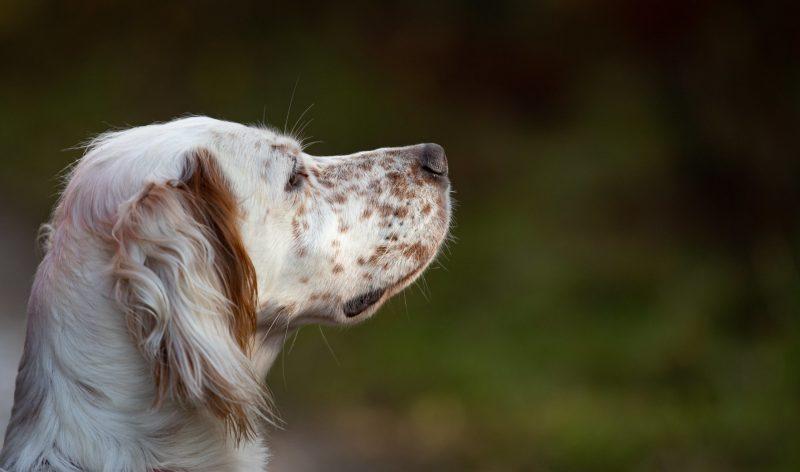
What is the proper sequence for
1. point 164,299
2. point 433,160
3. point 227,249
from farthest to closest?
point 433,160
point 227,249
point 164,299

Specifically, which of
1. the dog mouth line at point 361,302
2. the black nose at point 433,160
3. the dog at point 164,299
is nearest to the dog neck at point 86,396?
the dog at point 164,299

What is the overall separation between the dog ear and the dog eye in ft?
1.30

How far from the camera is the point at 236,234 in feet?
8.35

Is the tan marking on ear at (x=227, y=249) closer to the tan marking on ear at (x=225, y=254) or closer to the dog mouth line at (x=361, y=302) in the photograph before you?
the tan marking on ear at (x=225, y=254)

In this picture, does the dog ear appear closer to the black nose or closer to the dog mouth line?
the dog mouth line

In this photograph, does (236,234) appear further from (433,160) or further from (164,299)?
(433,160)

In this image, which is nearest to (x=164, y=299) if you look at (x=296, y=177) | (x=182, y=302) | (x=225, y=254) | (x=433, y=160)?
(x=182, y=302)

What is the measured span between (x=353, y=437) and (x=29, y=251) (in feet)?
9.71

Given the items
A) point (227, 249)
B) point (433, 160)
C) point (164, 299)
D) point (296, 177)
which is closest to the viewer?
point (164, 299)

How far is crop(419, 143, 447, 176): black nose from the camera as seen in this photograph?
3.17 meters

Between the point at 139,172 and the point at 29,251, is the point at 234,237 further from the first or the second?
the point at 29,251

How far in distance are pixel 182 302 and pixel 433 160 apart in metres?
1.07

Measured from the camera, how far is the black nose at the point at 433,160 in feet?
10.4

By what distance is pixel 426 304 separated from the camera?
6.30 m
